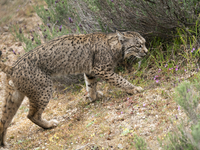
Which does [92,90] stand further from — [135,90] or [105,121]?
[105,121]

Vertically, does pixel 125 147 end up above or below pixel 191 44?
below

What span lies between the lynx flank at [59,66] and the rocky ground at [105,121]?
0.91ft

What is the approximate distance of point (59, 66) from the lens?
4336mm

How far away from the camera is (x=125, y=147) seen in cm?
303

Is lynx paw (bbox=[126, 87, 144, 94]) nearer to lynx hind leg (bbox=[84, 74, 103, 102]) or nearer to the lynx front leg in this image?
the lynx front leg

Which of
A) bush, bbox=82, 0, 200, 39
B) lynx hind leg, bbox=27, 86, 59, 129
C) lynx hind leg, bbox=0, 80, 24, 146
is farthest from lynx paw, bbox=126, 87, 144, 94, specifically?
lynx hind leg, bbox=0, 80, 24, 146

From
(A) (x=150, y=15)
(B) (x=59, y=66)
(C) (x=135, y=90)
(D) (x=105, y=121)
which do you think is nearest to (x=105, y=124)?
(D) (x=105, y=121)

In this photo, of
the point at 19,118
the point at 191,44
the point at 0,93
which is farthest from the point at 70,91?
the point at 191,44

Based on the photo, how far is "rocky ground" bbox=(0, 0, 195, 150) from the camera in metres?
3.20

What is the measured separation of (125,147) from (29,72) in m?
2.08

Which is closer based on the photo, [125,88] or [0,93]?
[125,88]

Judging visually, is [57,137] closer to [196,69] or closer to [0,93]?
[196,69]

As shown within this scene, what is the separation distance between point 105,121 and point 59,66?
138cm

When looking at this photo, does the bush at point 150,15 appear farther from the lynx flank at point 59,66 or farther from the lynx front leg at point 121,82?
the lynx front leg at point 121,82
